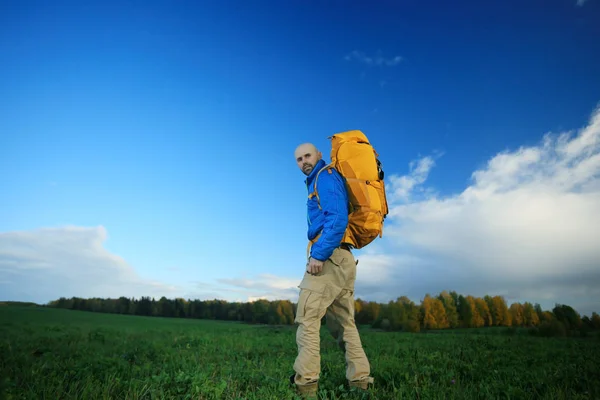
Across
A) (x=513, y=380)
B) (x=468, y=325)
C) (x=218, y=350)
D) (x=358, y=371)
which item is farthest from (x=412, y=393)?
(x=468, y=325)

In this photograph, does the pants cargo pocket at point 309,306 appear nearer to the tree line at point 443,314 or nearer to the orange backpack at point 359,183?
the orange backpack at point 359,183

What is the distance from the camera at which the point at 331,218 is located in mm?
4492

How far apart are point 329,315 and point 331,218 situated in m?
1.40

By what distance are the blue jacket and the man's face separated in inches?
12.4

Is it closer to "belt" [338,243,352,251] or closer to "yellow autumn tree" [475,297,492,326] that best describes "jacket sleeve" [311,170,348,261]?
"belt" [338,243,352,251]

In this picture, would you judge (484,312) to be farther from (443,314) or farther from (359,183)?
(359,183)

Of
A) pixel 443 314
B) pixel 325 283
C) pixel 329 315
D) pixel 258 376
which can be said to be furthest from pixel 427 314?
pixel 325 283

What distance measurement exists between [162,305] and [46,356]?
197 feet

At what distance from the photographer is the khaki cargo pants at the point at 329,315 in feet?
14.5

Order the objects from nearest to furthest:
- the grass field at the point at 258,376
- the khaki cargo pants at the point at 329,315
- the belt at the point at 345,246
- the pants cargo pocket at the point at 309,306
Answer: the grass field at the point at 258,376 < the khaki cargo pants at the point at 329,315 < the pants cargo pocket at the point at 309,306 < the belt at the point at 345,246

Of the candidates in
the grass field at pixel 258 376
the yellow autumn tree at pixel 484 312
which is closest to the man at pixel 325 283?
the grass field at pixel 258 376

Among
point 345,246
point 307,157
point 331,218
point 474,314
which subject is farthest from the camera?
point 474,314

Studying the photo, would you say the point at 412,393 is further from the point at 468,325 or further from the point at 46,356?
the point at 468,325

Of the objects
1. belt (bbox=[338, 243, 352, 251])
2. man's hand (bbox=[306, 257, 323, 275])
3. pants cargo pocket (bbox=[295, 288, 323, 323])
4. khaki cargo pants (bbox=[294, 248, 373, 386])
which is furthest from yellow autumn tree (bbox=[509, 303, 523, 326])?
man's hand (bbox=[306, 257, 323, 275])
